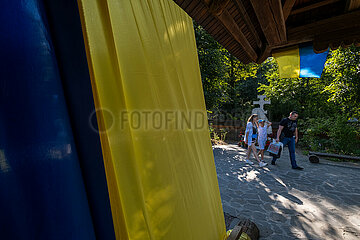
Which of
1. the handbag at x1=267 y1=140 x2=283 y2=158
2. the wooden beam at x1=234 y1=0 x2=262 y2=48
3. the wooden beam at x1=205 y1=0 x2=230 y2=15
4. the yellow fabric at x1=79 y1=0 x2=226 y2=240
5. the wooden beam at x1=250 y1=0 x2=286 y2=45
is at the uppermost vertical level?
the wooden beam at x1=234 y1=0 x2=262 y2=48

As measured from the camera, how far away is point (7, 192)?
1.54 feet

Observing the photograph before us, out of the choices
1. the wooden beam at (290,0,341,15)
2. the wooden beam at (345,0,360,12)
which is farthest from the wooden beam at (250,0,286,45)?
the wooden beam at (345,0,360,12)

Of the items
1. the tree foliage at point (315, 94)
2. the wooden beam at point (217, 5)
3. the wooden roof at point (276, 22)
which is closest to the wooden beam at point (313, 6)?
the wooden roof at point (276, 22)

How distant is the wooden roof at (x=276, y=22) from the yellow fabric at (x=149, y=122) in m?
0.41

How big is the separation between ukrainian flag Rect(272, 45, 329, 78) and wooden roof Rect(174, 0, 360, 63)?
160 millimetres

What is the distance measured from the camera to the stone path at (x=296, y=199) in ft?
8.86

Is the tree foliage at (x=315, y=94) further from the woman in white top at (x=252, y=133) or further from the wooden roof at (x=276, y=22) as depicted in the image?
the wooden roof at (x=276, y=22)

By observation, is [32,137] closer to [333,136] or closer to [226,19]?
[226,19]

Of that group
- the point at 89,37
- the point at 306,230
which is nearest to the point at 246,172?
the point at 306,230

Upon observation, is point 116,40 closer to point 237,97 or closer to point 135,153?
point 135,153

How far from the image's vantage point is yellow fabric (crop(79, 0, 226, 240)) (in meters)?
0.71

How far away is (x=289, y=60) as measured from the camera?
9.66 ft

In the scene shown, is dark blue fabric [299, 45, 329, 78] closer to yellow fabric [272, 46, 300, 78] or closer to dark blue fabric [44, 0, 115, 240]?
yellow fabric [272, 46, 300, 78]

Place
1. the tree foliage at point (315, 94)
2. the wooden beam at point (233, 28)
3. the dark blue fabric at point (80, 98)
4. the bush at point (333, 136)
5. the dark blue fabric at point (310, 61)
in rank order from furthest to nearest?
the bush at point (333, 136)
the tree foliage at point (315, 94)
the dark blue fabric at point (310, 61)
the wooden beam at point (233, 28)
the dark blue fabric at point (80, 98)
